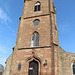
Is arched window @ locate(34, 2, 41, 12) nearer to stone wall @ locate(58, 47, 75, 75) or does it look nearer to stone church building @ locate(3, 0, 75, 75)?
stone church building @ locate(3, 0, 75, 75)

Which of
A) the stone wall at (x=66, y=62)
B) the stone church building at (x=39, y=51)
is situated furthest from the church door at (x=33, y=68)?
the stone wall at (x=66, y=62)

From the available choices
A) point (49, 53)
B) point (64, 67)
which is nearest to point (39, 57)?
point (49, 53)

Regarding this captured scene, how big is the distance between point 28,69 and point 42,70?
201cm

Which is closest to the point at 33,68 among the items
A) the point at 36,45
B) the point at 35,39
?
the point at 36,45

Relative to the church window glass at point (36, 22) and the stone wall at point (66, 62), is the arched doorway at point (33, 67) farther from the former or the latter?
the church window glass at point (36, 22)

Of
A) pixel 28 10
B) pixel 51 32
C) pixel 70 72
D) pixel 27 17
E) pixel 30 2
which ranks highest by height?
pixel 30 2

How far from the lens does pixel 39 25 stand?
1728cm

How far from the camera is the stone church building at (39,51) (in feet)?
45.2

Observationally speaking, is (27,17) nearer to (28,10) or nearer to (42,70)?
(28,10)

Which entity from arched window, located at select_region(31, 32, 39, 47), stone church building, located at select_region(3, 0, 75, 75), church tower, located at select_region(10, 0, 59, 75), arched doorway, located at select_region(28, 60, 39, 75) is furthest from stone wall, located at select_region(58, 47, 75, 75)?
arched window, located at select_region(31, 32, 39, 47)

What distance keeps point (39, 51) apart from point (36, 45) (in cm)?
126

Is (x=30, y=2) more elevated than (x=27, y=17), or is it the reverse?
(x=30, y=2)

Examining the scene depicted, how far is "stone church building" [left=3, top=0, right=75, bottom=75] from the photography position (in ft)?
45.2

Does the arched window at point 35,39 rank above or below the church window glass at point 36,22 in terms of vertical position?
below
